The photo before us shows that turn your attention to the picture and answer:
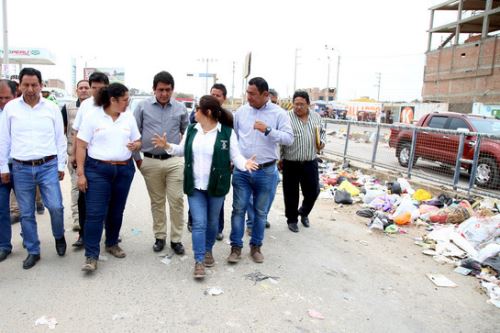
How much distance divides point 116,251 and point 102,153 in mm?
1185

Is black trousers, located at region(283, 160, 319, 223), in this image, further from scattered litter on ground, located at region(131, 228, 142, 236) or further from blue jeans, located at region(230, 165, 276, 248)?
scattered litter on ground, located at region(131, 228, 142, 236)

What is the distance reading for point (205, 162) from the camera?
3877 mm

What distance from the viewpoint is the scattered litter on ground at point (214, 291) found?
363cm

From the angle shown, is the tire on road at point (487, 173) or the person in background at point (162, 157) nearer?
the person in background at point (162, 157)

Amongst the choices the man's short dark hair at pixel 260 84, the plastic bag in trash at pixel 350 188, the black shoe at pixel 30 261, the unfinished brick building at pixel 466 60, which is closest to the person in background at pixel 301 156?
the man's short dark hair at pixel 260 84

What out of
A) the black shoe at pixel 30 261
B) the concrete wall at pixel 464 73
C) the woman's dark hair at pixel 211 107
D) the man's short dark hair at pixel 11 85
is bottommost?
the black shoe at pixel 30 261

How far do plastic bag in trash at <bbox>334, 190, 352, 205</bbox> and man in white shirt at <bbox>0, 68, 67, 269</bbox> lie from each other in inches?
195

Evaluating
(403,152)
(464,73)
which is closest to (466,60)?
(464,73)

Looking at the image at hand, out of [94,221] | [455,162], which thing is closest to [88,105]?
[94,221]

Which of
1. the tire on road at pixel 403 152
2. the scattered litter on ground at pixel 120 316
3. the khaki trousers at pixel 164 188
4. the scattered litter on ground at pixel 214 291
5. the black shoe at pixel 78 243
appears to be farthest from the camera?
the tire on road at pixel 403 152

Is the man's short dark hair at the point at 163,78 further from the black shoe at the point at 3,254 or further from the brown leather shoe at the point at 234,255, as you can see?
the black shoe at the point at 3,254

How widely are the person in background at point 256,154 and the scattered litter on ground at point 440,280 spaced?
71.4 inches

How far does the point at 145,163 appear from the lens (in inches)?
175

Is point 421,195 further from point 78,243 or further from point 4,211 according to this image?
point 4,211
